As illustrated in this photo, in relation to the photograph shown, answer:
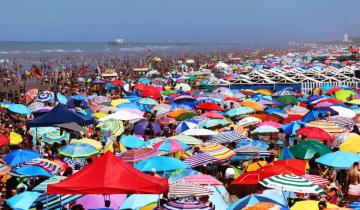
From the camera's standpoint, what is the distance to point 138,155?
9.55 m

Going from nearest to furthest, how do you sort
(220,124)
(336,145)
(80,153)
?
(80,153) < (336,145) < (220,124)

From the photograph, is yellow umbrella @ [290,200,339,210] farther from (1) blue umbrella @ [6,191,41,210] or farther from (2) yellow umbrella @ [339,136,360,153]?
(2) yellow umbrella @ [339,136,360,153]

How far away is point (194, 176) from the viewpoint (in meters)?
7.88

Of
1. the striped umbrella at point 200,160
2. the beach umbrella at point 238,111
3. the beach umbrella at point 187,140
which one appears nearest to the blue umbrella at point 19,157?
the beach umbrella at point 187,140

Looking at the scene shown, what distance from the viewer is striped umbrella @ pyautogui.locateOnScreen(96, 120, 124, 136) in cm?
1338

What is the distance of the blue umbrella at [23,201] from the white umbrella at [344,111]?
387 inches

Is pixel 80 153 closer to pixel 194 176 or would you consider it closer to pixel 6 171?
pixel 6 171

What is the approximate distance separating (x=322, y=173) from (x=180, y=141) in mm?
2900

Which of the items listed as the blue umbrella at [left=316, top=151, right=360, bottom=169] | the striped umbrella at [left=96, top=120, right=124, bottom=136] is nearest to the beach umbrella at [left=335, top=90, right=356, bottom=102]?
the striped umbrella at [left=96, top=120, right=124, bottom=136]

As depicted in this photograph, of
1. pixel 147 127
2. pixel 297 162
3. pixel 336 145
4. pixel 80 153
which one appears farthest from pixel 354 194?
pixel 147 127

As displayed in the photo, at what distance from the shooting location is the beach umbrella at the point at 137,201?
6898 millimetres

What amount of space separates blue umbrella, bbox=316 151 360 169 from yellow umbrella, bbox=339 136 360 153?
3.01 ft

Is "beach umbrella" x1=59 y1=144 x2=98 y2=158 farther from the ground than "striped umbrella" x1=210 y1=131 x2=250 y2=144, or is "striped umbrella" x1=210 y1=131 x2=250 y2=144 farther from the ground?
"striped umbrella" x1=210 y1=131 x2=250 y2=144

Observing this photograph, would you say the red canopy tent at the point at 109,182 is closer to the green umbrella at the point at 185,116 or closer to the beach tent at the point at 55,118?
the beach tent at the point at 55,118
